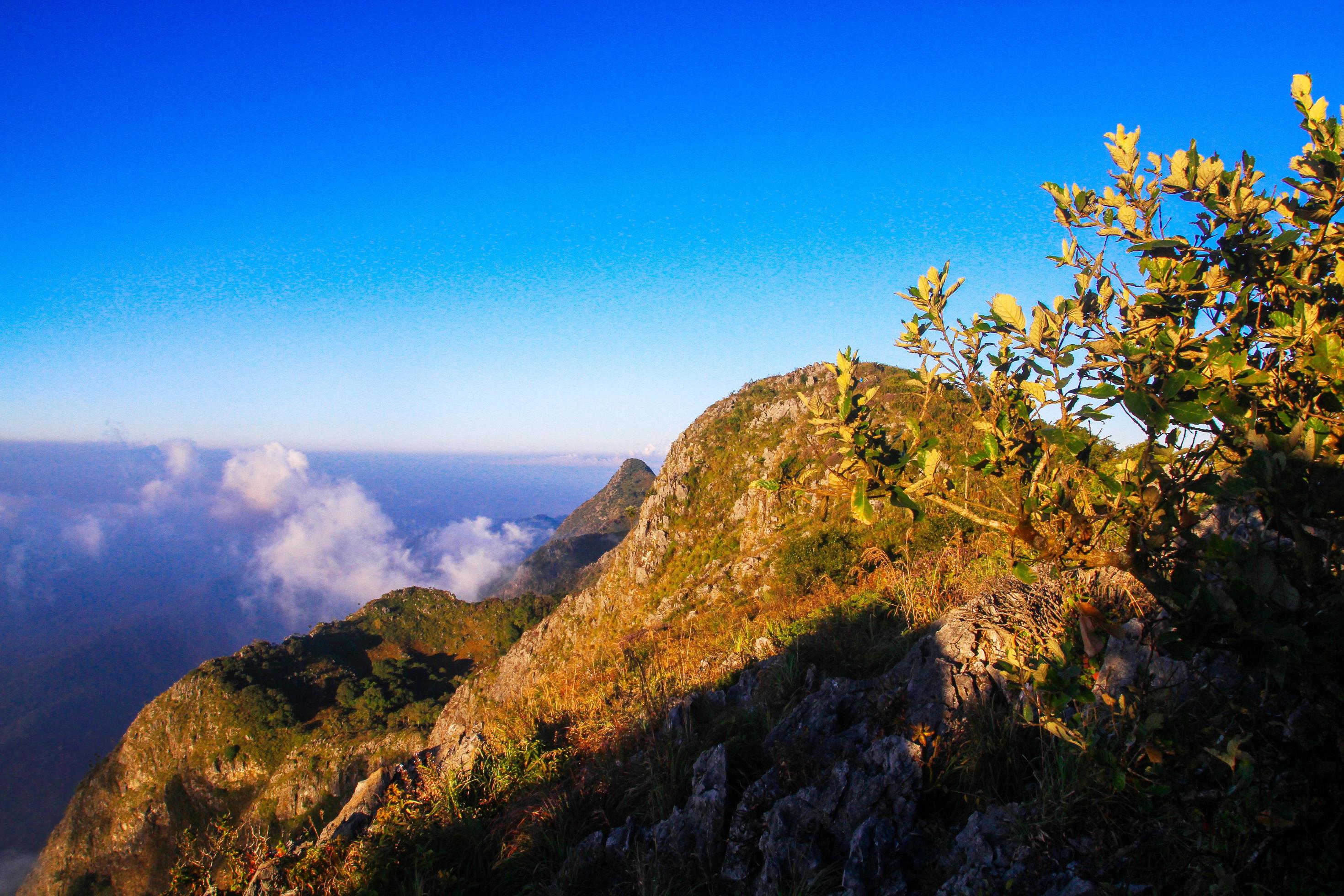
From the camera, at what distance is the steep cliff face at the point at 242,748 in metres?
34.8

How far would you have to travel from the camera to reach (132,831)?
3900cm

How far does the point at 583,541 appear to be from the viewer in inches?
2581

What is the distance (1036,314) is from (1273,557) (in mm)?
1115

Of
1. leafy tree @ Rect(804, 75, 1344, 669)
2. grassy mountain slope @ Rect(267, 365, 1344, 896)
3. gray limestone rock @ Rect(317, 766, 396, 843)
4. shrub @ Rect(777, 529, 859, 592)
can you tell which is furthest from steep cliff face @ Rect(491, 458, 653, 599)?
leafy tree @ Rect(804, 75, 1344, 669)

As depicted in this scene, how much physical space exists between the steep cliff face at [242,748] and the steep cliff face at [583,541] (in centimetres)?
1127

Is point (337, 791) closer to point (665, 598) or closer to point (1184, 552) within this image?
point (665, 598)

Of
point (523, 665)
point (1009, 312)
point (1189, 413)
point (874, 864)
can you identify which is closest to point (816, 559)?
point (874, 864)

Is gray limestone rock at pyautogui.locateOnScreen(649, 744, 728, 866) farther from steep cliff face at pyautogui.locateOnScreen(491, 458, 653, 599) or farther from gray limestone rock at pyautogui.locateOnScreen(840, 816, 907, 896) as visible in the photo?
steep cliff face at pyautogui.locateOnScreen(491, 458, 653, 599)

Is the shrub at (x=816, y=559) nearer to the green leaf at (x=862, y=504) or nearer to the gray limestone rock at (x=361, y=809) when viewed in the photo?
the gray limestone rock at (x=361, y=809)

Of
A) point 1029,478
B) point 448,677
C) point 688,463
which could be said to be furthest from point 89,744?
point 1029,478

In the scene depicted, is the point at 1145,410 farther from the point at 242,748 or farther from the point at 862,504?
the point at 242,748

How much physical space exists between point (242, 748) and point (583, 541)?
35.2 metres

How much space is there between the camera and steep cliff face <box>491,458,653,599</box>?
60.9 meters

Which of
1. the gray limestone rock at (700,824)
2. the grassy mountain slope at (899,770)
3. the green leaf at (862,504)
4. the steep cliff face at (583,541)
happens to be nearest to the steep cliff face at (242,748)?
the steep cliff face at (583,541)
